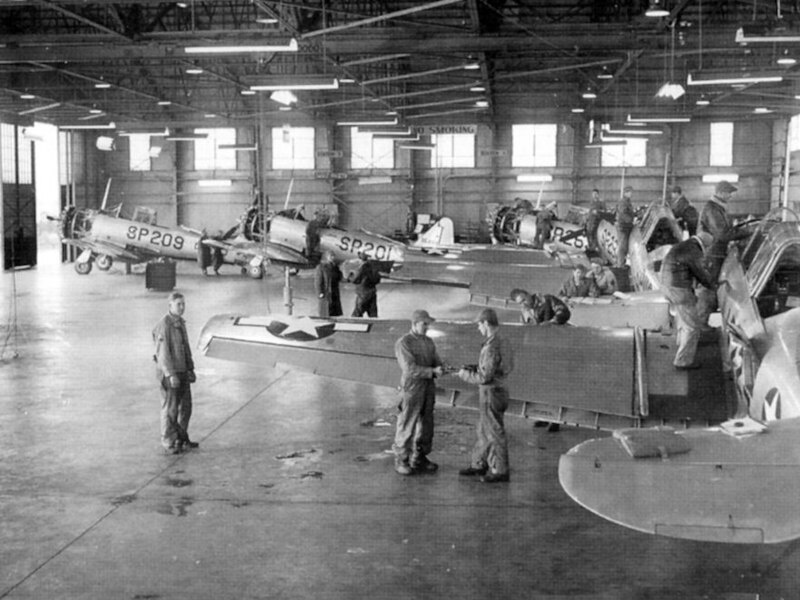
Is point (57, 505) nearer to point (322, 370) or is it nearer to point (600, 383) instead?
point (322, 370)

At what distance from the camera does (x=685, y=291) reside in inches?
273

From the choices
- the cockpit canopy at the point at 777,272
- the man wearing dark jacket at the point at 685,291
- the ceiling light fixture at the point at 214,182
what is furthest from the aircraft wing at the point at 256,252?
the man wearing dark jacket at the point at 685,291

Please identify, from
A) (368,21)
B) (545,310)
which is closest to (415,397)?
(545,310)

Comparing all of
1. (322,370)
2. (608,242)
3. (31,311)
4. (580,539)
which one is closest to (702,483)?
(580,539)

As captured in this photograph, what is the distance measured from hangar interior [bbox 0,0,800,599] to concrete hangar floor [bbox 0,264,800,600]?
3cm

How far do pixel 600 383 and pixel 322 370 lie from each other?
2.33 meters

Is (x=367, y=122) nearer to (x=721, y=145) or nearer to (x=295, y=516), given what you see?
(x=721, y=145)

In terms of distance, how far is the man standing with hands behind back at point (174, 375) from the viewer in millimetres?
8594

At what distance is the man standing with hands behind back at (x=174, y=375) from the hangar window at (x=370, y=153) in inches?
1333

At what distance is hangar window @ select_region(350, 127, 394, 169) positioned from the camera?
42.0m

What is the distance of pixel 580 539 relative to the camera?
6371mm

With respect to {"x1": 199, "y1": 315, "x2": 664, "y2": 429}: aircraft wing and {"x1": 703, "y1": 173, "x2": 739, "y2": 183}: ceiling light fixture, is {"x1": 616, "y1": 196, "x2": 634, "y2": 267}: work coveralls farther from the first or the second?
{"x1": 703, "y1": 173, "x2": 739, "y2": 183}: ceiling light fixture

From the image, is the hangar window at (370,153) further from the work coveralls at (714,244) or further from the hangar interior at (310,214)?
the work coveralls at (714,244)

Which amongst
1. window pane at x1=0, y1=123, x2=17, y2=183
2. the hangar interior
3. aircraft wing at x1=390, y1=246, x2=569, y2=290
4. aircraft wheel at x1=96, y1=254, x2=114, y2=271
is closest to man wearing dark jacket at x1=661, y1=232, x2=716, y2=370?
the hangar interior
